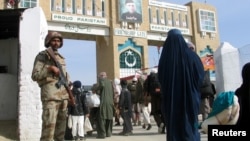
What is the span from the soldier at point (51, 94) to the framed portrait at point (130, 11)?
57.6 feet

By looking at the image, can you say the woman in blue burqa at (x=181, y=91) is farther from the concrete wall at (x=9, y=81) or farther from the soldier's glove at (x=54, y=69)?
the concrete wall at (x=9, y=81)

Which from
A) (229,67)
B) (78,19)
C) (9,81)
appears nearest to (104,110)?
(9,81)

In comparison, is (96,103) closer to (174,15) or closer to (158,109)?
(158,109)

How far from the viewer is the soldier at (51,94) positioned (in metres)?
3.47

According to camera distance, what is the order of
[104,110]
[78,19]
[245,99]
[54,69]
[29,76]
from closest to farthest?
[245,99] < [54,69] < [29,76] < [104,110] < [78,19]

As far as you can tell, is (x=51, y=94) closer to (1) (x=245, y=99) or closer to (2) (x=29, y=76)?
(1) (x=245, y=99)

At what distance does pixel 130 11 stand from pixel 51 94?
60.9 ft

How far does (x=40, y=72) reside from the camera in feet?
11.7

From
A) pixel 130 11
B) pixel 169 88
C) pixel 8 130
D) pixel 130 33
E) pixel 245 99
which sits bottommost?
pixel 8 130

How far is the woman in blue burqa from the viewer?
322 cm

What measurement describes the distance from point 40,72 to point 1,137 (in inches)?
131

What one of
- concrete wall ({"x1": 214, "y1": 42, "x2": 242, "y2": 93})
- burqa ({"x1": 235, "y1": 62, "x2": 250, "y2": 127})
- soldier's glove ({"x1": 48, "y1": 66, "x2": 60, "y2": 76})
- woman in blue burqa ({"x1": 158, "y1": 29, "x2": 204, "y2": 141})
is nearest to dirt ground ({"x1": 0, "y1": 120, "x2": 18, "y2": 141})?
soldier's glove ({"x1": 48, "y1": 66, "x2": 60, "y2": 76})

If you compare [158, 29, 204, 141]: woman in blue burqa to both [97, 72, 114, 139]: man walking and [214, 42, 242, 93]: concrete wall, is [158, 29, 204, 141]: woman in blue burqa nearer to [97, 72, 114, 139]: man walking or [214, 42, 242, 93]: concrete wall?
[97, 72, 114, 139]: man walking

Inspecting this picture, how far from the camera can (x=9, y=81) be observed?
8.32 meters
